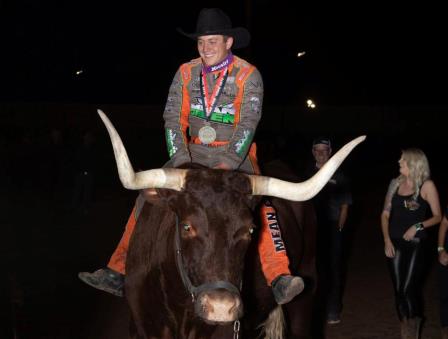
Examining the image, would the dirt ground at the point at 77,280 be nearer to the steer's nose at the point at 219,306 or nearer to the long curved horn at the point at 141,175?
the long curved horn at the point at 141,175

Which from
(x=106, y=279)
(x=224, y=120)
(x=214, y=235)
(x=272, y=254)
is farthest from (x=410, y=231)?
(x=214, y=235)

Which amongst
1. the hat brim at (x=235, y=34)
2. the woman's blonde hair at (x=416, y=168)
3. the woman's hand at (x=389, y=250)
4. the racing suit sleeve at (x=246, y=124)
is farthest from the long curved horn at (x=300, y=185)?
the woman's hand at (x=389, y=250)

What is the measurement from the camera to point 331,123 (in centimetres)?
3688

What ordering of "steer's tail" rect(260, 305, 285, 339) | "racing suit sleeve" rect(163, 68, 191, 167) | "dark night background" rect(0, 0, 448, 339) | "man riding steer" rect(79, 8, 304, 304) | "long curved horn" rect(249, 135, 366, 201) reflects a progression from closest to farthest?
1. "long curved horn" rect(249, 135, 366, 201)
2. "racing suit sleeve" rect(163, 68, 191, 167)
3. "man riding steer" rect(79, 8, 304, 304)
4. "steer's tail" rect(260, 305, 285, 339)
5. "dark night background" rect(0, 0, 448, 339)

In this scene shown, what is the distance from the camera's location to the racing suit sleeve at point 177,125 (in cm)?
461

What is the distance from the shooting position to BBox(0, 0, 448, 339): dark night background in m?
12.2

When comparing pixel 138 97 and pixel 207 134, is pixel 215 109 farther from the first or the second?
pixel 138 97

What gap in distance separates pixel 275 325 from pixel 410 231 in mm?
2064

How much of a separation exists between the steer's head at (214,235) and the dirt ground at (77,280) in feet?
10.1

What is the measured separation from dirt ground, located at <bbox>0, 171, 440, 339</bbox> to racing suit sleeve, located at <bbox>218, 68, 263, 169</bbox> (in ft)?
10.3

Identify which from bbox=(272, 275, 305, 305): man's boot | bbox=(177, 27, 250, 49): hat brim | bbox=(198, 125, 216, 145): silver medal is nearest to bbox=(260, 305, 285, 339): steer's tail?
bbox=(272, 275, 305, 305): man's boot

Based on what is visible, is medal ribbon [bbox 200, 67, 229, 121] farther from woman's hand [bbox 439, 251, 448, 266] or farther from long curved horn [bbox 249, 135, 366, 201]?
woman's hand [bbox 439, 251, 448, 266]

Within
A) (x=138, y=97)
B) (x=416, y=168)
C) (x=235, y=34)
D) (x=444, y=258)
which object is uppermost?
(x=138, y=97)

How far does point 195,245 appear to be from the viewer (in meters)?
3.88
